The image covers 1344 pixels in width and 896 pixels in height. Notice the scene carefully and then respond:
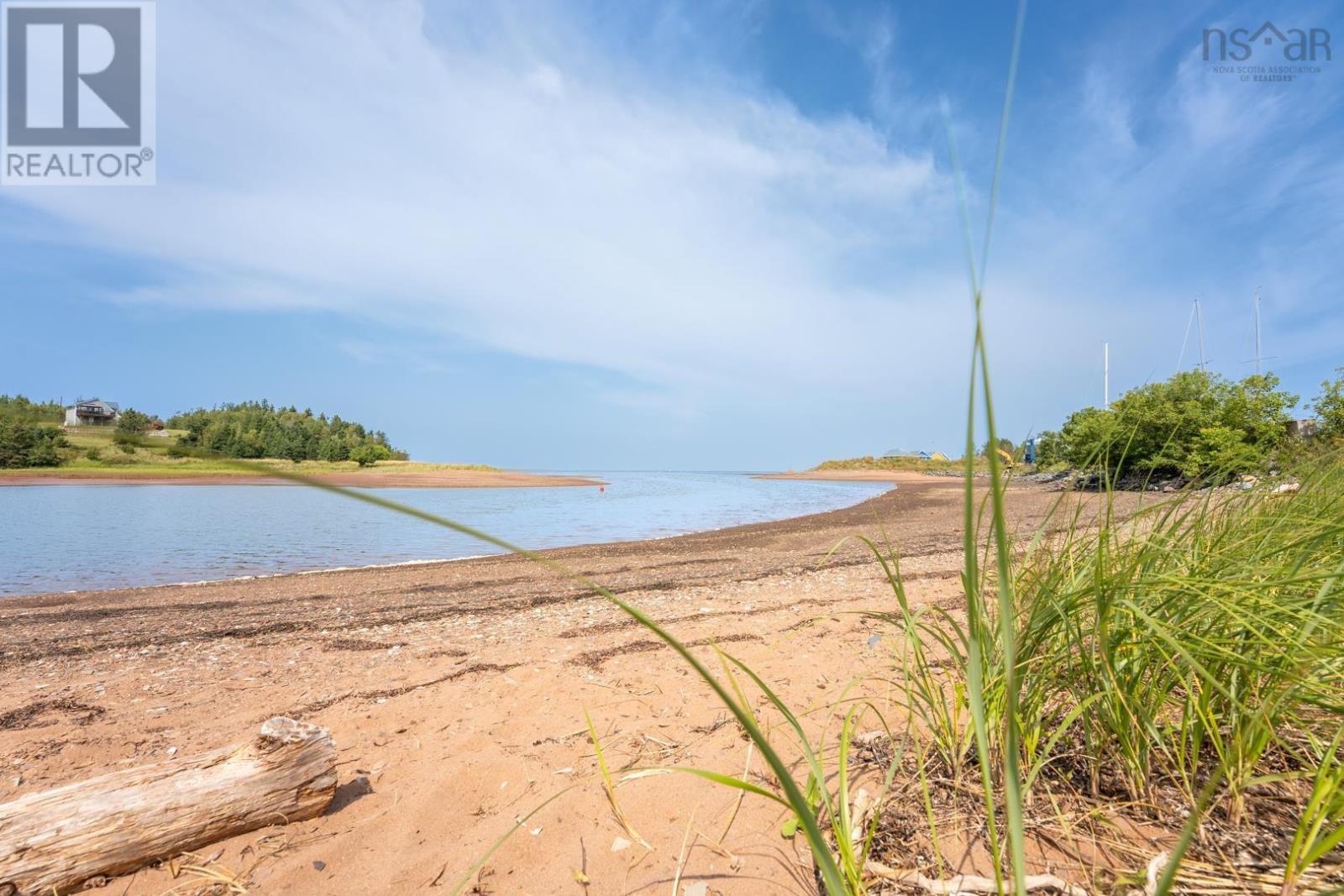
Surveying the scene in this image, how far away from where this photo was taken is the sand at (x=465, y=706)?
203 centimetres

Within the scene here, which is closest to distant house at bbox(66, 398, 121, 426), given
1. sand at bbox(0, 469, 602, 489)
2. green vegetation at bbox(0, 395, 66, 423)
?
green vegetation at bbox(0, 395, 66, 423)

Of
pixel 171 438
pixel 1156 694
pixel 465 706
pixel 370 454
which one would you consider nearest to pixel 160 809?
pixel 465 706

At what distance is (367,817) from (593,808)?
2.93 ft

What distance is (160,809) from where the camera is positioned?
2174 millimetres

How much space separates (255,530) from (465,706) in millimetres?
16772

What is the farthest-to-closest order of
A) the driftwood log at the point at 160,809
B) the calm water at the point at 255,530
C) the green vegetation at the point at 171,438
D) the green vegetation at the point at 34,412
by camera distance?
the calm water at the point at 255,530 < the driftwood log at the point at 160,809 < the green vegetation at the point at 34,412 < the green vegetation at the point at 171,438

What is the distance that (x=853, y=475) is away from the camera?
6931 cm

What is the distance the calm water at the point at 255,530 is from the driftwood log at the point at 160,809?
10.2m

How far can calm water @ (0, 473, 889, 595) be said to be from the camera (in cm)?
1144

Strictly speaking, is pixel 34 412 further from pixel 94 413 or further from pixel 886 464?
pixel 886 464

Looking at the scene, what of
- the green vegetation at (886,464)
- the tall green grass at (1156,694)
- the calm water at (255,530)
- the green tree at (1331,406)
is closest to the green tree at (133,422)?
the tall green grass at (1156,694)

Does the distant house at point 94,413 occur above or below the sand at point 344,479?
above

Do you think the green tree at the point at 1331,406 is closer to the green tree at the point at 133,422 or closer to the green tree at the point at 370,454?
the green tree at the point at 133,422

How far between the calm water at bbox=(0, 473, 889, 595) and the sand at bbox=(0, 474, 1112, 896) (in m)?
3.38
